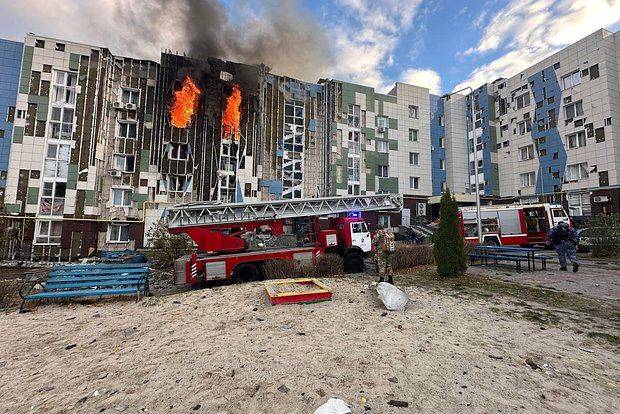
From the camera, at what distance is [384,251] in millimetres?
10039

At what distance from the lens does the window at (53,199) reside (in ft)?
77.1

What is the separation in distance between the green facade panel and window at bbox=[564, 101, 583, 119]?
2035 inches

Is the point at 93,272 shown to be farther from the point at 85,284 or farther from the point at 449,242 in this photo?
the point at 449,242

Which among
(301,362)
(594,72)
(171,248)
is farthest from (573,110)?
(301,362)

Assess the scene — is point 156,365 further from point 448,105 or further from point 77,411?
point 448,105

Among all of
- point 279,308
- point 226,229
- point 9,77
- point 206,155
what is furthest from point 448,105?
point 9,77

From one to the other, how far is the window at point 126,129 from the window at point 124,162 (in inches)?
70.9

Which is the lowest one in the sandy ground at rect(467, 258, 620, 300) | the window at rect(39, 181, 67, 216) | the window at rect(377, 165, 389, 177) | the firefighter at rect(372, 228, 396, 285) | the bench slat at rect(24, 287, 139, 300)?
the bench slat at rect(24, 287, 139, 300)

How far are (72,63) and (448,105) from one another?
42.1 meters

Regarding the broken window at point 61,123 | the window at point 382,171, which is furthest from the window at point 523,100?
the broken window at point 61,123

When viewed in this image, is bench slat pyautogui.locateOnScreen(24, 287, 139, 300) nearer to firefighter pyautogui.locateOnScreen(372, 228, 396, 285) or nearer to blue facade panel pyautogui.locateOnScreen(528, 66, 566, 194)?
firefighter pyautogui.locateOnScreen(372, 228, 396, 285)

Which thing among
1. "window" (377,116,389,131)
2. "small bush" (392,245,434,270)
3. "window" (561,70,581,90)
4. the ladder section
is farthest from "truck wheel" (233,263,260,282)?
"window" (561,70,581,90)

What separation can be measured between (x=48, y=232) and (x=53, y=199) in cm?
265

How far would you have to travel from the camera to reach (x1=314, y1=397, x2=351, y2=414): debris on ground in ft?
9.93
